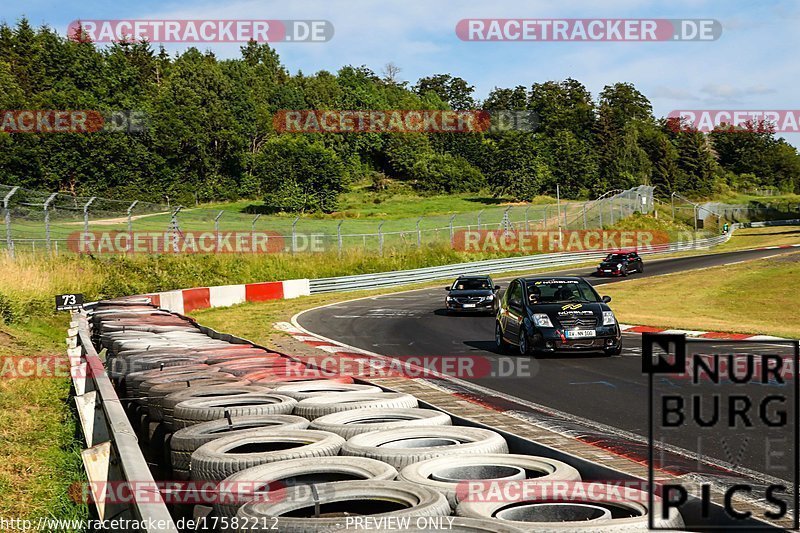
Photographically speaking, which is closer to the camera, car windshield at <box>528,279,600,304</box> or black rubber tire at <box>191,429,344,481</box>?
black rubber tire at <box>191,429,344,481</box>

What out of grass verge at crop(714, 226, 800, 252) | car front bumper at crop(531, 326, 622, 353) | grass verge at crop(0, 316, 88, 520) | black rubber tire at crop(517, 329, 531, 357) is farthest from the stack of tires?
grass verge at crop(714, 226, 800, 252)

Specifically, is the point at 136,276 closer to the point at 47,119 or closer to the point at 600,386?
the point at 600,386

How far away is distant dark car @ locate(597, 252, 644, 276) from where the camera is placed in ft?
149

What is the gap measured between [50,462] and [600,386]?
7450 millimetres

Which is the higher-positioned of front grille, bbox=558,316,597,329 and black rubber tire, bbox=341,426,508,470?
black rubber tire, bbox=341,426,508,470

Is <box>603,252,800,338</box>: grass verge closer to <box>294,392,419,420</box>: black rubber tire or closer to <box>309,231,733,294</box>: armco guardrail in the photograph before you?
<box>309,231,733,294</box>: armco guardrail

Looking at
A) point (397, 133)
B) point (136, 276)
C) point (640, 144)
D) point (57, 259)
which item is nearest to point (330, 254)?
point (136, 276)

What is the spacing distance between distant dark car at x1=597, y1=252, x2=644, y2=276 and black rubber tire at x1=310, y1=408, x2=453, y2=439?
1605 inches

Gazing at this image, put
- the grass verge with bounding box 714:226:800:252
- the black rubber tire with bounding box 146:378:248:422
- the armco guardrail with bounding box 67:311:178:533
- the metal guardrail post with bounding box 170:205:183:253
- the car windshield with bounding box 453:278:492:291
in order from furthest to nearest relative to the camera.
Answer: the grass verge with bounding box 714:226:800:252
the metal guardrail post with bounding box 170:205:183:253
the car windshield with bounding box 453:278:492:291
the black rubber tire with bounding box 146:378:248:422
the armco guardrail with bounding box 67:311:178:533

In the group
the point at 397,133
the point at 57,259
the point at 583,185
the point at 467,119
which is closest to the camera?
the point at 57,259

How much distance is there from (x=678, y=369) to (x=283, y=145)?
306 ft

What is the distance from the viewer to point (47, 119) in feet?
307

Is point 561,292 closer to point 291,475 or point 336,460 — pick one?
point 336,460

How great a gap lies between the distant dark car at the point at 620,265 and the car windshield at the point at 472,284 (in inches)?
726
